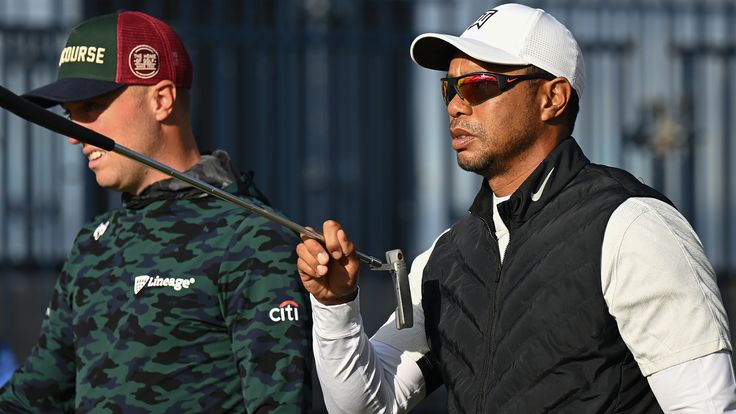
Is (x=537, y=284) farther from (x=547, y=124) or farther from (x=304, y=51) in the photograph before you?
(x=304, y=51)

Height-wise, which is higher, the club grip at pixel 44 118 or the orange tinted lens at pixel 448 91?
the orange tinted lens at pixel 448 91

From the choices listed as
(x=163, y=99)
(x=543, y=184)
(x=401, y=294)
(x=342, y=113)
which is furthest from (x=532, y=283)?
(x=342, y=113)

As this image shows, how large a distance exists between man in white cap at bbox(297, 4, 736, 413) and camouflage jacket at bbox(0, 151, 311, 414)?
0.61ft

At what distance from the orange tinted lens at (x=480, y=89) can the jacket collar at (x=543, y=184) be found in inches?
7.4

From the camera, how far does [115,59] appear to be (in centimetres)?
343

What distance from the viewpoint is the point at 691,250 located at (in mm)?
2539

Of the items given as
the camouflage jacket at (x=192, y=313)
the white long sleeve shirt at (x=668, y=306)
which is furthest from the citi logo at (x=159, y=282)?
the white long sleeve shirt at (x=668, y=306)

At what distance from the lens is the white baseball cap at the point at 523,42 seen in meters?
2.90

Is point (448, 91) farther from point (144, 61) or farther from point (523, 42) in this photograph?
point (144, 61)

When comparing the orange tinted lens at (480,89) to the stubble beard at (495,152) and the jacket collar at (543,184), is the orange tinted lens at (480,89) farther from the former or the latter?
the jacket collar at (543,184)

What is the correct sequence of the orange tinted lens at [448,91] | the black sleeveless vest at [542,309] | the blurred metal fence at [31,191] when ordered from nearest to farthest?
1. the black sleeveless vest at [542,309]
2. the orange tinted lens at [448,91]
3. the blurred metal fence at [31,191]

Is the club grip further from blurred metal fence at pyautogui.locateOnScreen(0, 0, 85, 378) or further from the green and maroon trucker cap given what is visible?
blurred metal fence at pyautogui.locateOnScreen(0, 0, 85, 378)

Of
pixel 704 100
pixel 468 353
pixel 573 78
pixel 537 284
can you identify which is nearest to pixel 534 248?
pixel 537 284

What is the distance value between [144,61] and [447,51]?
85cm
